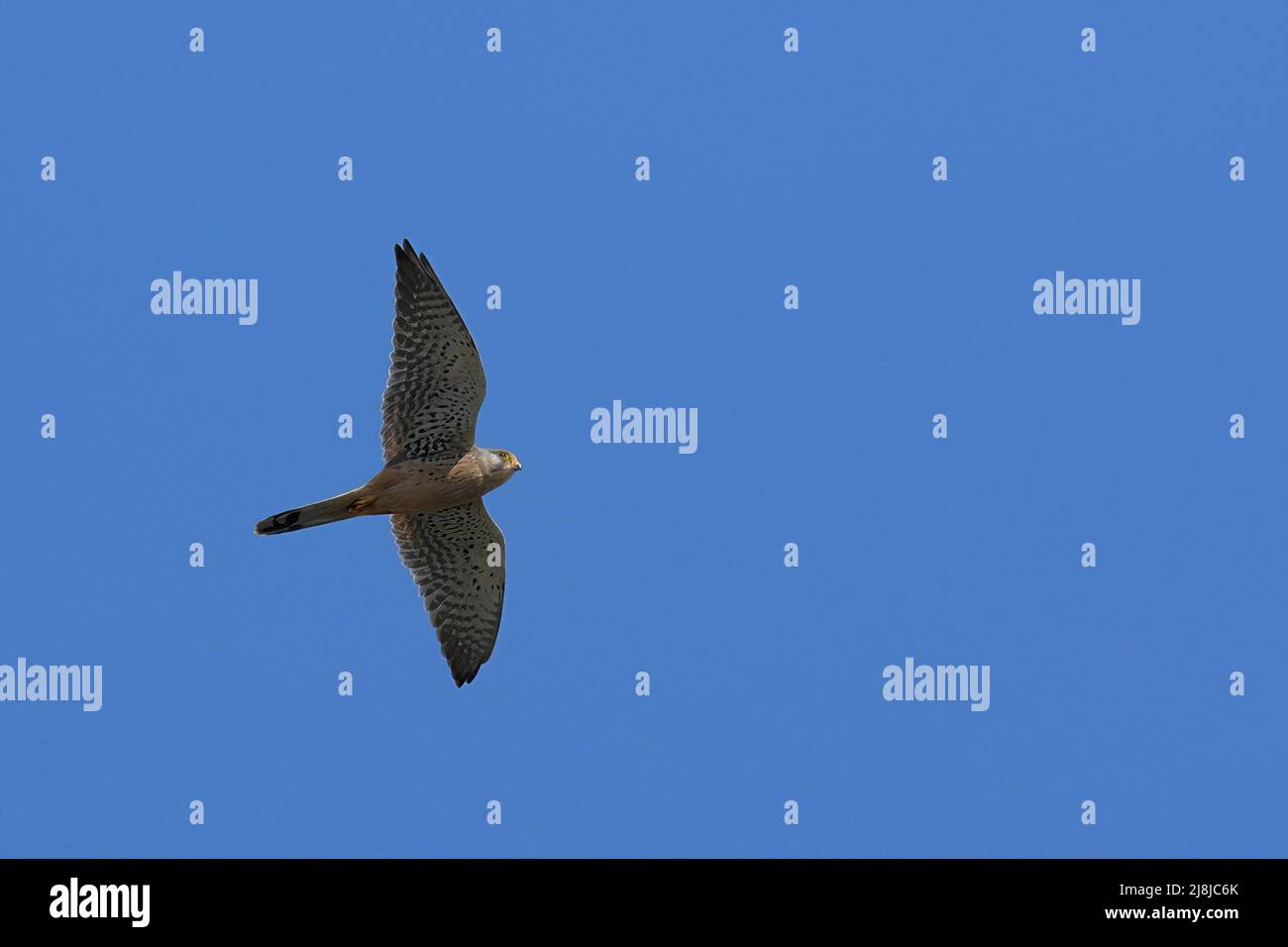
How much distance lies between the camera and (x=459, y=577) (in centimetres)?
1734

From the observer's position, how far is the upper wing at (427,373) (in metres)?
15.7

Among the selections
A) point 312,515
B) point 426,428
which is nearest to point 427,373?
point 426,428

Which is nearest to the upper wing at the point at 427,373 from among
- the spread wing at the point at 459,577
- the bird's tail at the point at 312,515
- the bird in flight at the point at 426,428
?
the bird in flight at the point at 426,428

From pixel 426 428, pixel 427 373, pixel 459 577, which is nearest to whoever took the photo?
pixel 427 373

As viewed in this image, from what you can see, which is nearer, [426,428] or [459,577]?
[426,428]

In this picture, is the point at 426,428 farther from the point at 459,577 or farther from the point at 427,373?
the point at 459,577

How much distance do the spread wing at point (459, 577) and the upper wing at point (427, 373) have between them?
3.82 feet

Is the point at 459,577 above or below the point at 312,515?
below

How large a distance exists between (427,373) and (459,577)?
2.36 metres

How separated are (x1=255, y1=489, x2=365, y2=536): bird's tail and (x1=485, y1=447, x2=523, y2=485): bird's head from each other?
47.2 inches

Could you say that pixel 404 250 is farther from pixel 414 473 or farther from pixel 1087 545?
Answer: pixel 1087 545

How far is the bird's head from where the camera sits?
16.2 m
